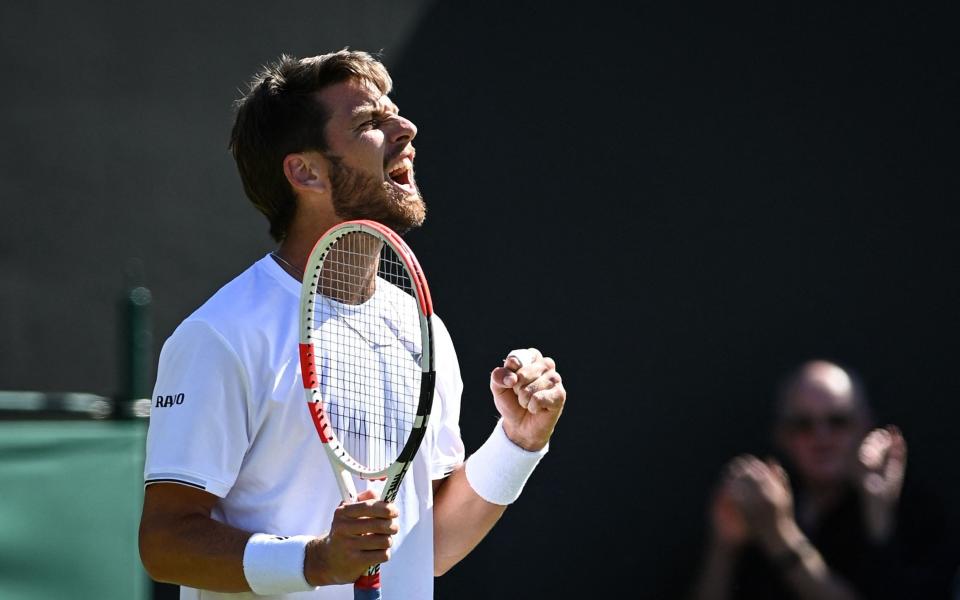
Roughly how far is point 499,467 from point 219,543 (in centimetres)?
56

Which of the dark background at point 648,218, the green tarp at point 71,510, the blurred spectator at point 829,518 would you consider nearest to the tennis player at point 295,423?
the green tarp at point 71,510

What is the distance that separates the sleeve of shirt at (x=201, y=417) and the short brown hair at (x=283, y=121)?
0.36 m

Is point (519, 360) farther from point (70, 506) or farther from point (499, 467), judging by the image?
point (70, 506)

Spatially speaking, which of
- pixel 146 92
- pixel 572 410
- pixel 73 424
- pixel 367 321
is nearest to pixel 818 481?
pixel 572 410

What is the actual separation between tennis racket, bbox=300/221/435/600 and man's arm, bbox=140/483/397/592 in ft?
0.39

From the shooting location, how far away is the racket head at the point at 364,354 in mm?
2129

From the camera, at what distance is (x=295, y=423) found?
220cm

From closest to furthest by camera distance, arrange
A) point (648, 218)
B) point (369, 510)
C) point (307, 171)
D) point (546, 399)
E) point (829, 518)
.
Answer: point (369, 510) → point (546, 399) → point (307, 171) → point (829, 518) → point (648, 218)

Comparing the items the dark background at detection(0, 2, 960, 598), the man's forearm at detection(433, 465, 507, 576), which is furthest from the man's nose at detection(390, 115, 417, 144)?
the dark background at detection(0, 2, 960, 598)

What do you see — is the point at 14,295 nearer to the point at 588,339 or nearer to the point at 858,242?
the point at 588,339

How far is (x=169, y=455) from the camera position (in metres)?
2.11

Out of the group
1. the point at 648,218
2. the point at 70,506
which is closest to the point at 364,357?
the point at 70,506

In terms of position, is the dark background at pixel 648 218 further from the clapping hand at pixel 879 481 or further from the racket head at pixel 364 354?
the racket head at pixel 364 354

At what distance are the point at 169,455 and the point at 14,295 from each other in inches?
75.6
